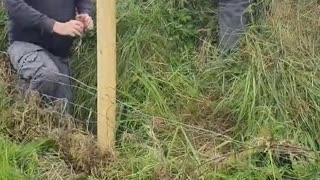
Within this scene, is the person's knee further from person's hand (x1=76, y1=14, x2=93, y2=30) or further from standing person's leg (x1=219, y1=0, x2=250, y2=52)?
standing person's leg (x1=219, y1=0, x2=250, y2=52)

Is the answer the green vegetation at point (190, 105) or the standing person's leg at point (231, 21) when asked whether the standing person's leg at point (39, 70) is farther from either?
the standing person's leg at point (231, 21)

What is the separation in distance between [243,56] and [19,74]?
51.5 inches

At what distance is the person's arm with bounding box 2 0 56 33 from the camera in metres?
4.20

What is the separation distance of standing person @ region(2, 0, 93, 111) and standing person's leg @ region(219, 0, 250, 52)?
2.73 feet

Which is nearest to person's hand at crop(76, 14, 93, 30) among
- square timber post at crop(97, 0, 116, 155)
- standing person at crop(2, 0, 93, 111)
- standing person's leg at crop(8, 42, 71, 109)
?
standing person at crop(2, 0, 93, 111)

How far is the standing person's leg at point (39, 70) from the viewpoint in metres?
4.11

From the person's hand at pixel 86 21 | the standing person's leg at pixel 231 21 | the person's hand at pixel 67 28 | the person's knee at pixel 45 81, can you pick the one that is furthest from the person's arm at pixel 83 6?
the standing person's leg at pixel 231 21

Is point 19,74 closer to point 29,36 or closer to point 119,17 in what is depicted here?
point 29,36

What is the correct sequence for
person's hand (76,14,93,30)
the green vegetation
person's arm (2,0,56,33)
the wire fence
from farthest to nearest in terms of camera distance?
person's hand (76,14,93,30), person's arm (2,0,56,33), the wire fence, the green vegetation

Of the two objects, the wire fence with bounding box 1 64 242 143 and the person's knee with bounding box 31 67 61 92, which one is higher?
the person's knee with bounding box 31 67 61 92

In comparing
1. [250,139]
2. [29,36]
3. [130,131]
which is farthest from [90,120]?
[250,139]

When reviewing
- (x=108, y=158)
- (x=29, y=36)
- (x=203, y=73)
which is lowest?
(x=108, y=158)

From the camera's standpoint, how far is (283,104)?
13.2ft

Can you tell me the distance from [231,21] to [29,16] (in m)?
1.25
